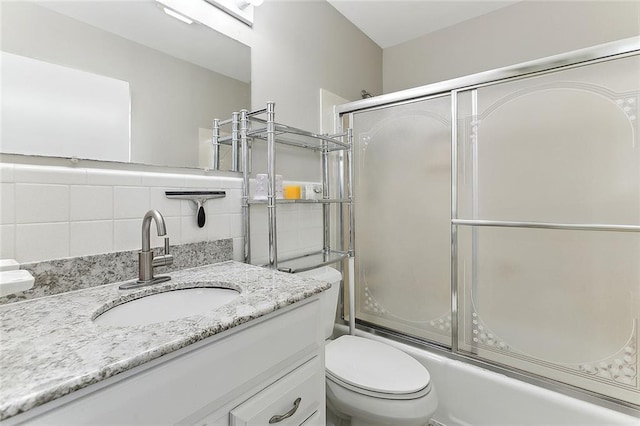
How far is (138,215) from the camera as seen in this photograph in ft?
3.02

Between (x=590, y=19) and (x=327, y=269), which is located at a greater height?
(x=590, y=19)

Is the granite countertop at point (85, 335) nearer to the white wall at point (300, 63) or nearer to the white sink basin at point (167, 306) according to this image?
the white sink basin at point (167, 306)

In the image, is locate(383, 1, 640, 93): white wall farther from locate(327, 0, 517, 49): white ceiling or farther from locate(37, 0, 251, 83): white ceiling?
locate(37, 0, 251, 83): white ceiling

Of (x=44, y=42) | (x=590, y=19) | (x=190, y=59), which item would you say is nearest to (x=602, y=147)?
(x=590, y=19)

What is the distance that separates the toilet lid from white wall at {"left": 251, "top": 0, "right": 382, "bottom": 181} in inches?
34.8

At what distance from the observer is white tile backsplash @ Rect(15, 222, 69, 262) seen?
73cm

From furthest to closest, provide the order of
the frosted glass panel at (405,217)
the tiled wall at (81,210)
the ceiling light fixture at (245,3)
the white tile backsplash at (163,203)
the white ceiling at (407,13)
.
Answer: the white ceiling at (407,13) < the frosted glass panel at (405,217) < the ceiling light fixture at (245,3) < the white tile backsplash at (163,203) < the tiled wall at (81,210)

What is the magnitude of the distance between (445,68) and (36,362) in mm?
2505

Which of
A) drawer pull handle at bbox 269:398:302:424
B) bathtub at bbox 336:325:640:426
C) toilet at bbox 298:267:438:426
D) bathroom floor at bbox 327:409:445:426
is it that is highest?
drawer pull handle at bbox 269:398:302:424

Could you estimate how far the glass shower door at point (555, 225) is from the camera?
1.18 metres

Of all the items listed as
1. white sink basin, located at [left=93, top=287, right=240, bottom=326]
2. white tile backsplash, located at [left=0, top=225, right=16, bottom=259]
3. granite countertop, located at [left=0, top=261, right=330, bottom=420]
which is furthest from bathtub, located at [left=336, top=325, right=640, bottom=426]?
white tile backsplash, located at [left=0, top=225, right=16, bottom=259]

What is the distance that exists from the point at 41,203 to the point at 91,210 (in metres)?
0.11

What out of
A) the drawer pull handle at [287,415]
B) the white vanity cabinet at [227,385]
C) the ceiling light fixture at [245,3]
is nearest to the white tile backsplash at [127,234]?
the white vanity cabinet at [227,385]

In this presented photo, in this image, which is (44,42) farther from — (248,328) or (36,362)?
(248,328)
